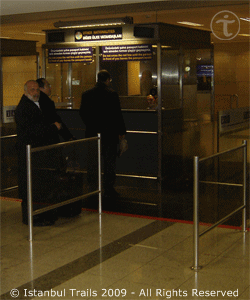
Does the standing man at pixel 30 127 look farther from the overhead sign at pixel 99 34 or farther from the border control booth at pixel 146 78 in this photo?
the overhead sign at pixel 99 34

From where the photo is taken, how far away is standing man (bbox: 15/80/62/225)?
498 centimetres

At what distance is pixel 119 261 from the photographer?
4094 millimetres

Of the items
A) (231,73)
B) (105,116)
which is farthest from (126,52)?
(231,73)

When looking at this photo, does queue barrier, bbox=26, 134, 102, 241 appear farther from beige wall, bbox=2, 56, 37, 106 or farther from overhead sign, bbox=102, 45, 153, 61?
beige wall, bbox=2, 56, 37, 106

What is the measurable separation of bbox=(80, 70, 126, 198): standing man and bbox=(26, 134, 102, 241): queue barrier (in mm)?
906

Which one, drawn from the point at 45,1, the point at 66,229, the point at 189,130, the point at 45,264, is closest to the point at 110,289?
the point at 45,264

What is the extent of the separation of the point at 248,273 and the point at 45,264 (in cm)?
164

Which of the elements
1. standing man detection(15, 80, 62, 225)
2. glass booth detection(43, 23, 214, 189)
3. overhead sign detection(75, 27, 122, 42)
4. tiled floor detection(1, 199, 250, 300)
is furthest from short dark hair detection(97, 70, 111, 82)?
tiled floor detection(1, 199, 250, 300)

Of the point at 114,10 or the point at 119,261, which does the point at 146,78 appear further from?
the point at 119,261

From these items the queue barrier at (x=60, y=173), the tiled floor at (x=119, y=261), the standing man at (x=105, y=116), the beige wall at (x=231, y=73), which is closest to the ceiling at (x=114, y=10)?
the standing man at (x=105, y=116)

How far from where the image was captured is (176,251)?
431 cm

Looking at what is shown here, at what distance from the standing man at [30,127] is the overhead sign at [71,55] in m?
2.74

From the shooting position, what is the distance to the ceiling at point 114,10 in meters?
4.76

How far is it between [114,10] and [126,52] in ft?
2.38
